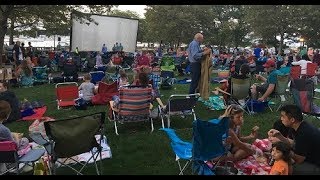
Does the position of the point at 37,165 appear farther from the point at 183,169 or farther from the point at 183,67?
the point at 183,67

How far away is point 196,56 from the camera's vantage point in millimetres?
9695

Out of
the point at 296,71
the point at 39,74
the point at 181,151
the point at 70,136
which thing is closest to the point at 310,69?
the point at 296,71

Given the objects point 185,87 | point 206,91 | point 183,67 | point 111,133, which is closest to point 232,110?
point 111,133

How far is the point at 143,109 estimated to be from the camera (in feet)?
24.3

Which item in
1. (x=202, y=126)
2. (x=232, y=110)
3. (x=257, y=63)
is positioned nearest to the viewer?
(x=202, y=126)

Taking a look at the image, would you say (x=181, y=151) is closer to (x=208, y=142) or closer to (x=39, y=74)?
(x=208, y=142)

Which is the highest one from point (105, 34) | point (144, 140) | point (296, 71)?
point (105, 34)

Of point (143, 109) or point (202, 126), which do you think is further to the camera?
point (143, 109)

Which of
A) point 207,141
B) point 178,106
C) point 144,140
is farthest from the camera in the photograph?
point 178,106

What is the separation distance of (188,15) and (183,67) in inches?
704

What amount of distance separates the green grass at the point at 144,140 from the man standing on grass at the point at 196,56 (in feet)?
2.13

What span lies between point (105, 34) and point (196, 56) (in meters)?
19.2

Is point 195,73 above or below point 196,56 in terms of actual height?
below

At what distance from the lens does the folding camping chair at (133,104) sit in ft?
23.8
